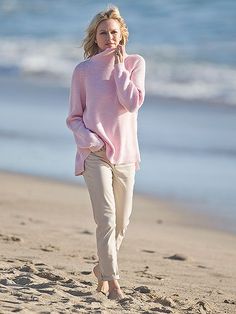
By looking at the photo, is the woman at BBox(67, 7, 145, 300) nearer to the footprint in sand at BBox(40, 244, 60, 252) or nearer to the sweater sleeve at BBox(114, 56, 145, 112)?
the sweater sleeve at BBox(114, 56, 145, 112)

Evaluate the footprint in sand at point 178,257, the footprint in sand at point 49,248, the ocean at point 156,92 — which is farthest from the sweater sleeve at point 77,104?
the ocean at point 156,92

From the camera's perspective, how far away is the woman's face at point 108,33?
5.93m

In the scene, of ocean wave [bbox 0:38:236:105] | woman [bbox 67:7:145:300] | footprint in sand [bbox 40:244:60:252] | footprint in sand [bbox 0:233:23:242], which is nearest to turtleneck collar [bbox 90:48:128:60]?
woman [bbox 67:7:145:300]

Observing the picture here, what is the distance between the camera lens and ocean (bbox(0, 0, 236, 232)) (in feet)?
35.1

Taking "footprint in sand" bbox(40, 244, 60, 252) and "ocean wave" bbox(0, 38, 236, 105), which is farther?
"ocean wave" bbox(0, 38, 236, 105)

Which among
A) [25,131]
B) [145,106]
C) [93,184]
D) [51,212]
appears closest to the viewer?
[93,184]

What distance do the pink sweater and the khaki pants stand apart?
5 centimetres

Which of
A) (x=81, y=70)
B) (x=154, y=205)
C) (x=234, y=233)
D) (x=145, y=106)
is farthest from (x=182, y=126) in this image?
(x=81, y=70)

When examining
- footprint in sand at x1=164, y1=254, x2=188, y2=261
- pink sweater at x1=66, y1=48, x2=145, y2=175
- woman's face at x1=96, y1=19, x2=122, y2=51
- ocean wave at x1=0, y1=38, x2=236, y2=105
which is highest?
ocean wave at x1=0, y1=38, x2=236, y2=105

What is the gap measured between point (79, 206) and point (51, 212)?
0.41m

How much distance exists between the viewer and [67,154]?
11586 millimetres

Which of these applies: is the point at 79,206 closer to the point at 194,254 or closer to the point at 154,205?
the point at 154,205

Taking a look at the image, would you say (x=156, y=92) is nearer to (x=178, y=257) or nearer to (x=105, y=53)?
(x=178, y=257)

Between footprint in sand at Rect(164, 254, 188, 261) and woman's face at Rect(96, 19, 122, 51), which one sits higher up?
woman's face at Rect(96, 19, 122, 51)
